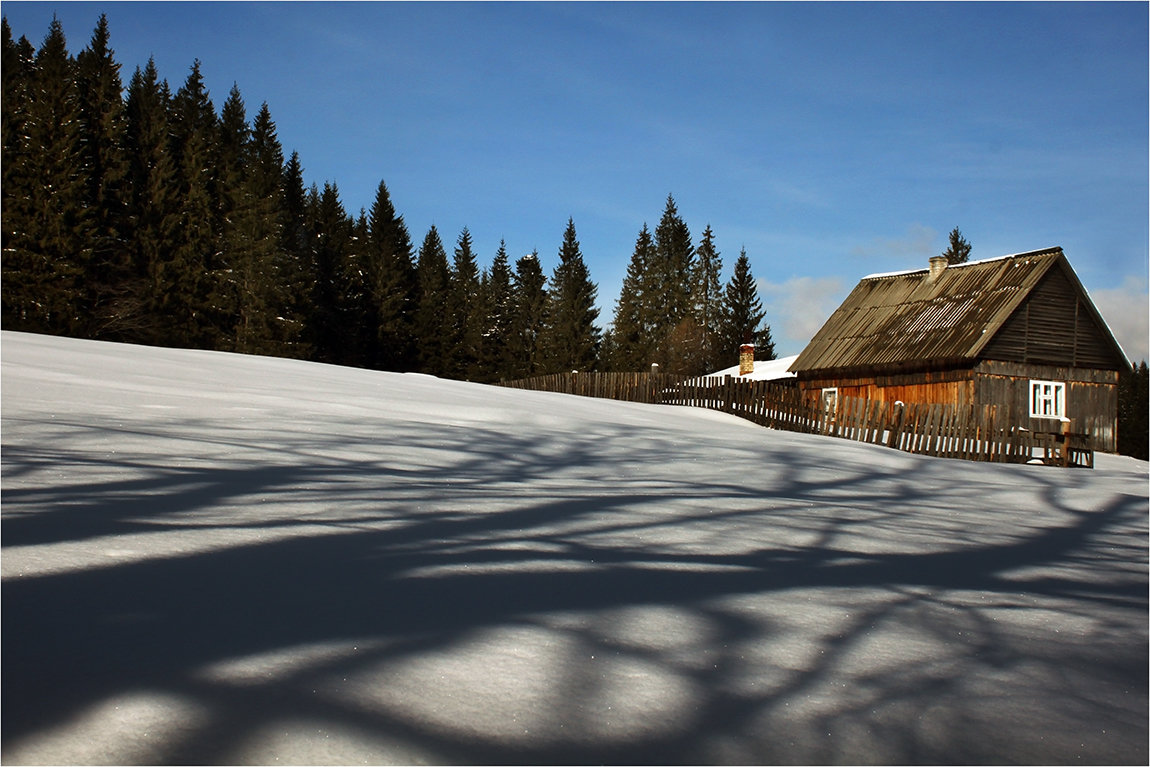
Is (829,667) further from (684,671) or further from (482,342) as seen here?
(482,342)

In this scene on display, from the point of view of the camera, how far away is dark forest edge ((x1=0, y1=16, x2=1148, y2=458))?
37.2 m

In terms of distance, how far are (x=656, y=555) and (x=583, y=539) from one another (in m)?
0.39

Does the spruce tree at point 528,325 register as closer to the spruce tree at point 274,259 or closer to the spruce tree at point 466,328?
the spruce tree at point 466,328

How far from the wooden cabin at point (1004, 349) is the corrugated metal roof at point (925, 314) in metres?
0.05

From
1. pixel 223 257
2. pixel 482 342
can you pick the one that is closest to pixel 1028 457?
pixel 223 257

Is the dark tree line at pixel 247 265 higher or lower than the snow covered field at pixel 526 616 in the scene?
higher

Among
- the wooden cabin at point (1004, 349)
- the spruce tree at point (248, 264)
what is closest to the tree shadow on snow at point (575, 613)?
the wooden cabin at point (1004, 349)

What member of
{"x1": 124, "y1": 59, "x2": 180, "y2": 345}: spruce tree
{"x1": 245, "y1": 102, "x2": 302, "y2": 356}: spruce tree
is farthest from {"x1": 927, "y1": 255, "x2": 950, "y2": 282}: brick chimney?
{"x1": 124, "y1": 59, "x2": 180, "y2": 345}: spruce tree

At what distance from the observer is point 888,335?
2936 centimetres

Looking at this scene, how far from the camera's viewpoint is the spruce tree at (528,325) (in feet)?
212

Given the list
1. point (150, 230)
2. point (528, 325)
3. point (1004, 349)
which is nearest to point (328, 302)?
point (150, 230)

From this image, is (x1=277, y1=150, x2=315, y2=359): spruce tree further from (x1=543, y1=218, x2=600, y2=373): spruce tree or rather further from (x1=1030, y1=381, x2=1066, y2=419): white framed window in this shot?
(x1=1030, y1=381, x2=1066, y2=419): white framed window

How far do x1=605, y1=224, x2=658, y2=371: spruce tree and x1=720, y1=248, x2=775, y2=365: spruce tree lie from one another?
6.35m

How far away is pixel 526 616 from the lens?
2.81 meters
